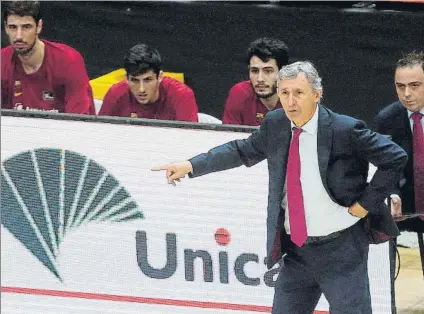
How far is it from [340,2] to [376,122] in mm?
2123

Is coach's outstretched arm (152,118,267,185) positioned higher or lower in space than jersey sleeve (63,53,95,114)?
lower

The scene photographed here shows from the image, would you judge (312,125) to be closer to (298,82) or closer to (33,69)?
(298,82)

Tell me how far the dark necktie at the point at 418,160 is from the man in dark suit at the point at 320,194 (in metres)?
1.61

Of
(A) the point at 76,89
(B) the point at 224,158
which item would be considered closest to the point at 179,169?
(B) the point at 224,158

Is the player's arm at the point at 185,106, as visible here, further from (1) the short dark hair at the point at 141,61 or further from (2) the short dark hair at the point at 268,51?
(2) the short dark hair at the point at 268,51

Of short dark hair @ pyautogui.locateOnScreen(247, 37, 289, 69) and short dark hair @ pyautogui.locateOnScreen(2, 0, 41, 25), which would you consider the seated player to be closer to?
short dark hair @ pyautogui.locateOnScreen(247, 37, 289, 69)

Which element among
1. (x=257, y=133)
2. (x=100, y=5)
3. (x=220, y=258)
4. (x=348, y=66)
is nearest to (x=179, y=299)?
(x=220, y=258)

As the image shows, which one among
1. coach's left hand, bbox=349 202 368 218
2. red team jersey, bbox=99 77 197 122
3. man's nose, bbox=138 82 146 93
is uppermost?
man's nose, bbox=138 82 146 93

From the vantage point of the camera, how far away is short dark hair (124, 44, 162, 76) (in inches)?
312

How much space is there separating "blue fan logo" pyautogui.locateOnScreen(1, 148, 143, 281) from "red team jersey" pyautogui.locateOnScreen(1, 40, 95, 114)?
101 cm

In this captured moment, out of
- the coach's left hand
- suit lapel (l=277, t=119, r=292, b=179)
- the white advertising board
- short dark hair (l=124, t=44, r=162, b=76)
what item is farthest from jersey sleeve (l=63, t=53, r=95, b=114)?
the coach's left hand

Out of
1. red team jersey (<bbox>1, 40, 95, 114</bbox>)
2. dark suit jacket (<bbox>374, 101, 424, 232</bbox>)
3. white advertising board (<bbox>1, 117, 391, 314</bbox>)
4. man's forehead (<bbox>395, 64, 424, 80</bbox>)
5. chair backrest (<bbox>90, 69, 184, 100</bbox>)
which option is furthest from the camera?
chair backrest (<bbox>90, 69, 184, 100</bbox>)

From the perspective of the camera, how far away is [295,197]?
5.83m

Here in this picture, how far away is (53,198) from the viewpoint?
23.6 ft
